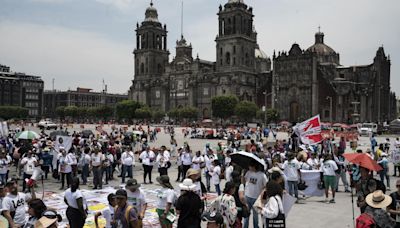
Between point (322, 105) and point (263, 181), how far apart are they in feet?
256

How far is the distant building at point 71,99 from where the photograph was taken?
154 m

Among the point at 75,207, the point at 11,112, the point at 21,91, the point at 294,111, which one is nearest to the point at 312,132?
the point at 75,207

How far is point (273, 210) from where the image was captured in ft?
20.5

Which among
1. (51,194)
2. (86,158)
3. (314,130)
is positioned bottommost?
(51,194)

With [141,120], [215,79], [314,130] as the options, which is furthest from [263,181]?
[141,120]

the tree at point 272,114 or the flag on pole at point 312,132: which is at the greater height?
the tree at point 272,114

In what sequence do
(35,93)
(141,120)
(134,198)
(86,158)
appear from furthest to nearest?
(35,93) → (141,120) → (86,158) → (134,198)

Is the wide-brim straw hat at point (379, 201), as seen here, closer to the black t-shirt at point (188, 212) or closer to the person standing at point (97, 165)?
the black t-shirt at point (188, 212)

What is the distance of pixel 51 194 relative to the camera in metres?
14.3

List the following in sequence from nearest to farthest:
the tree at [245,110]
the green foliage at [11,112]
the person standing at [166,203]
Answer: the person standing at [166,203] → the tree at [245,110] → the green foliage at [11,112]

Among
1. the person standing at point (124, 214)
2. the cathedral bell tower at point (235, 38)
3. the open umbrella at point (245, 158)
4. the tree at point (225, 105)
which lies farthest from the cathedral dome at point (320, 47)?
the person standing at point (124, 214)

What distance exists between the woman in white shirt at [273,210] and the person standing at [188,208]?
42.7 inches

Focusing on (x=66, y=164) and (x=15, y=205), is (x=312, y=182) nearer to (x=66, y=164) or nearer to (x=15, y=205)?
(x=66, y=164)

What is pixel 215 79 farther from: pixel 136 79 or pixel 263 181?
pixel 263 181
